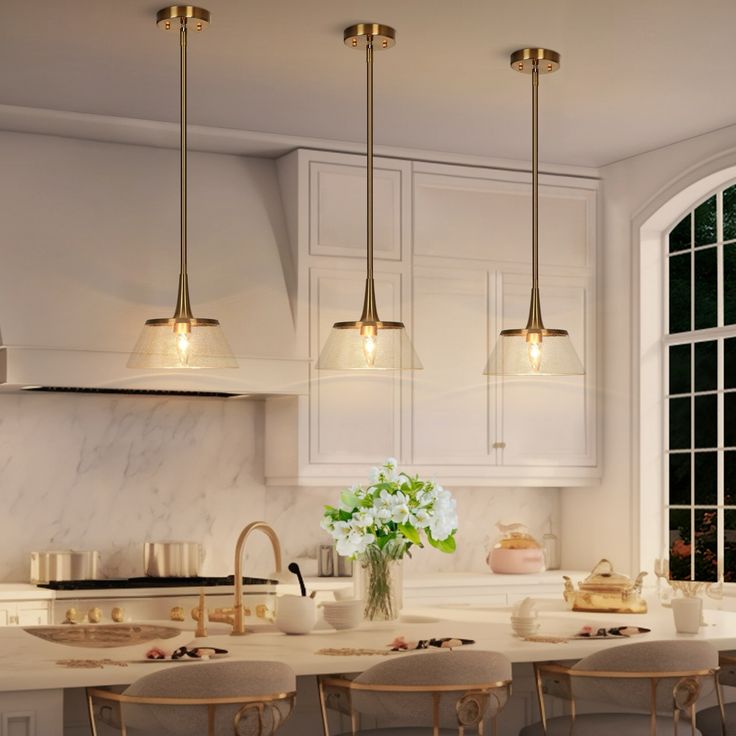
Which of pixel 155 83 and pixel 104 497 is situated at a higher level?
pixel 155 83

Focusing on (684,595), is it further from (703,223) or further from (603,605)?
(703,223)

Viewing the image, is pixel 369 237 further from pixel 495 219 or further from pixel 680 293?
pixel 680 293

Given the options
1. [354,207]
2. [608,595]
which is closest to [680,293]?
[354,207]

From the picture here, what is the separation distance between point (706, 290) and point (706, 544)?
116cm

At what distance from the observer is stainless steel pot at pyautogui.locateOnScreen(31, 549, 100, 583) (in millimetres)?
5430

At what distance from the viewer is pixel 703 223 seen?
619 centimetres

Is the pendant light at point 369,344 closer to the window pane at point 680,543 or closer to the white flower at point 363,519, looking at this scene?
the white flower at point 363,519

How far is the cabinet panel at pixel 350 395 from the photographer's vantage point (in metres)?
5.80

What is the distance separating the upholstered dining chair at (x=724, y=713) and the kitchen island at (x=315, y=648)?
0.08 m

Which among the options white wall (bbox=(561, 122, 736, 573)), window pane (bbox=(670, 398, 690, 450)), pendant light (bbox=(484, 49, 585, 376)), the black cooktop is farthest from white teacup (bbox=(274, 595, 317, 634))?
window pane (bbox=(670, 398, 690, 450))

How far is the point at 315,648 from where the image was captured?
340 cm

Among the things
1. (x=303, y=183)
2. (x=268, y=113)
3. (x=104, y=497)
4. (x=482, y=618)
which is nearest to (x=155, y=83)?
(x=268, y=113)

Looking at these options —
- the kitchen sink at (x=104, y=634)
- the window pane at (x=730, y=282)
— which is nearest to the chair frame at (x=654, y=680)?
the kitchen sink at (x=104, y=634)

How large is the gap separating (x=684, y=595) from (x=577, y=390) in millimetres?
2535
